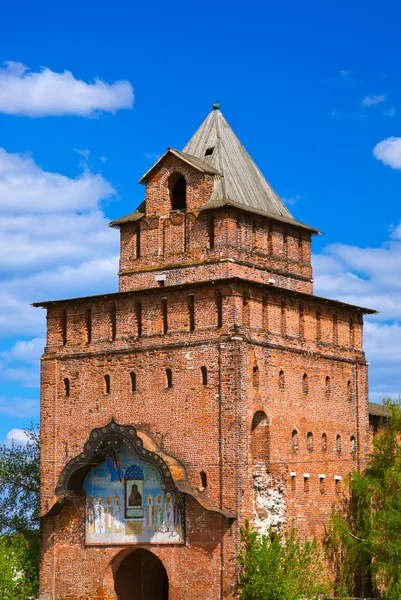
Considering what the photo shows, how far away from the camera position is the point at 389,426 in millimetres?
46250

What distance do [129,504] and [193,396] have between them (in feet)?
13.2

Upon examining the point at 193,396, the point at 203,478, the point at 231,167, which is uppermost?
the point at 231,167

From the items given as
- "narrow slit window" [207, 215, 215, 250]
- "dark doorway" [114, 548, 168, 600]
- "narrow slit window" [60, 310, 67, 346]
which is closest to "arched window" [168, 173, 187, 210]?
"narrow slit window" [207, 215, 215, 250]

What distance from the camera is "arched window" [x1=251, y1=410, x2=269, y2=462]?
41.2 metres

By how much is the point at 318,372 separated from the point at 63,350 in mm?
8485

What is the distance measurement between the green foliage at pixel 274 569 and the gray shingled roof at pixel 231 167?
37.9 feet

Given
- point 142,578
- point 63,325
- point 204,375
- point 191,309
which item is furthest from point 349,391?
point 63,325

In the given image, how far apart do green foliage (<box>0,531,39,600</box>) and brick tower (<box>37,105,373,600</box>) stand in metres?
0.95

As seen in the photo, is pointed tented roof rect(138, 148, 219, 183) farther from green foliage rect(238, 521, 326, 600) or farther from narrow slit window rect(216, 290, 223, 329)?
green foliage rect(238, 521, 326, 600)

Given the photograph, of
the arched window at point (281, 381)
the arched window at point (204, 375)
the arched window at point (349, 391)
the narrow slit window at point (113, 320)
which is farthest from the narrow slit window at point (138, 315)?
the arched window at point (349, 391)

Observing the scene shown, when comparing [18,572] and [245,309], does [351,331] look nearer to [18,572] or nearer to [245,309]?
[245,309]

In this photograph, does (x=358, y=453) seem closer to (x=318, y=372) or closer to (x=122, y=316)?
(x=318, y=372)

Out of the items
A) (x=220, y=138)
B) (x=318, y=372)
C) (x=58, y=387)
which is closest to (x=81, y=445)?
(x=58, y=387)

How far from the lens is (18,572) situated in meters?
44.4
